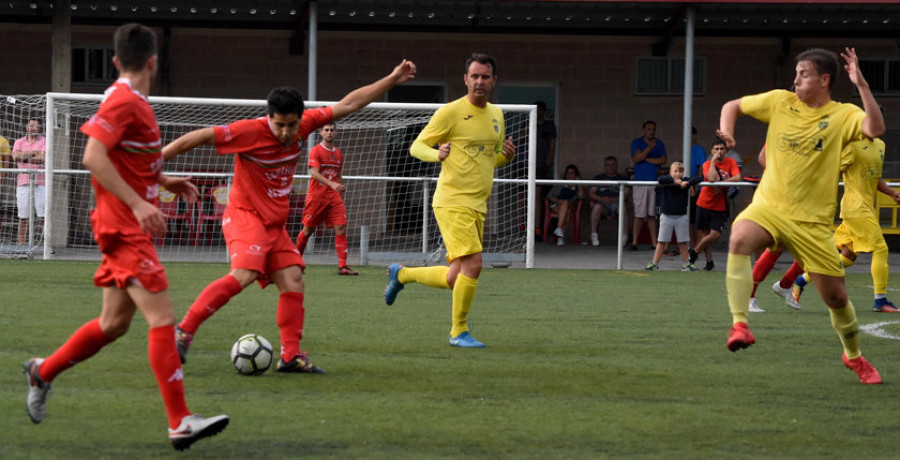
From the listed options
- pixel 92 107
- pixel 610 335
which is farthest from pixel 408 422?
pixel 92 107

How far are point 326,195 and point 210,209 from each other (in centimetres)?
422

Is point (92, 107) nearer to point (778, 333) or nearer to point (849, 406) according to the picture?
point (778, 333)

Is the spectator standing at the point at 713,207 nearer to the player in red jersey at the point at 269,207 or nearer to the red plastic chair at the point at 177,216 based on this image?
the red plastic chair at the point at 177,216

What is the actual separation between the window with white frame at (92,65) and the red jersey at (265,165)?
49.0 feet

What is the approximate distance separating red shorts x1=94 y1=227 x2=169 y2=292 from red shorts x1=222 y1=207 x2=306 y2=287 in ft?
5.19

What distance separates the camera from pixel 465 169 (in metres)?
7.92

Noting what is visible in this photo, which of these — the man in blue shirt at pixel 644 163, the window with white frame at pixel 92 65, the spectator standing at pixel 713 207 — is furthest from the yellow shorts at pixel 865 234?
the window with white frame at pixel 92 65

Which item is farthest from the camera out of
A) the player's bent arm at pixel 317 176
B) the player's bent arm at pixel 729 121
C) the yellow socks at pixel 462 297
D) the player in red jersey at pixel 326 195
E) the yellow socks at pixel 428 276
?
the player in red jersey at pixel 326 195

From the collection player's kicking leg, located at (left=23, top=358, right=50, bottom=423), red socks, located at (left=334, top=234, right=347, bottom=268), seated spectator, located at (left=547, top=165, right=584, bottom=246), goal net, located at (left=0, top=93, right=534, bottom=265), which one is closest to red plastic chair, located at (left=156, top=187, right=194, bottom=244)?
goal net, located at (left=0, top=93, right=534, bottom=265)

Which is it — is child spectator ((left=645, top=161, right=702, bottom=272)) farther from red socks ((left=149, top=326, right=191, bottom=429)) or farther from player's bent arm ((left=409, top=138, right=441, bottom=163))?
red socks ((left=149, top=326, right=191, bottom=429))

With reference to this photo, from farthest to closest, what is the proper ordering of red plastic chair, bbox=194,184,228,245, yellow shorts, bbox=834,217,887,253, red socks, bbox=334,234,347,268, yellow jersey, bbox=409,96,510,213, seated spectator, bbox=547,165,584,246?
seated spectator, bbox=547,165,584,246, red plastic chair, bbox=194,184,228,245, red socks, bbox=334,234,347,268, yellow shorts, bbox=834,217,887,253, yellow jersey, bbox=409,96,510,213

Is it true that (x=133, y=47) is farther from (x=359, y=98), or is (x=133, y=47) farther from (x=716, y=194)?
(x=716, y=194)

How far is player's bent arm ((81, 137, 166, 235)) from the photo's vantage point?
4.39 metres

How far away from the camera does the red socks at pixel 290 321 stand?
20.9 feet
